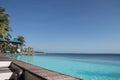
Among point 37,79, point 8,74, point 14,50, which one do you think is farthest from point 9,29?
point 37,79

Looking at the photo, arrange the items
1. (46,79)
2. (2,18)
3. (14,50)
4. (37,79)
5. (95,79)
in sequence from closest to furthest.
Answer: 1. (46,79)
2. (37,79)
3. (95,79)
4. (2,18)
5. (14,50)

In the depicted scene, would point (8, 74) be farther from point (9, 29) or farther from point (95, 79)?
point (9, 29)

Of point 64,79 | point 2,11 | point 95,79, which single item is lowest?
point 95,79

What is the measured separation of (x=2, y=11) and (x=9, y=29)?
3091mm

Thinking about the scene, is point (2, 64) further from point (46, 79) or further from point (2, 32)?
point (2, 32)

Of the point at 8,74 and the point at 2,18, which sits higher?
the point at 2,18

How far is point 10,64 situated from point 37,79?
4.42 meters

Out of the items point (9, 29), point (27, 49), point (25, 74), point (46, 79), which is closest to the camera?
point (46, 79)

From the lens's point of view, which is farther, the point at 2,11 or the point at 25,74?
the point at 2,11

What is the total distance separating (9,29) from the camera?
19.7m

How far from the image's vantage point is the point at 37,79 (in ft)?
11.0

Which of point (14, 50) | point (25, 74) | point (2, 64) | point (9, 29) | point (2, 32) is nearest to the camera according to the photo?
A: point (25, 74)

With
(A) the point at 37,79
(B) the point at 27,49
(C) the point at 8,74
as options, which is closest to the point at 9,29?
(C) the point at 8,74

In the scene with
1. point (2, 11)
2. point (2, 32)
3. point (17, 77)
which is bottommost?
point (17, 77)
